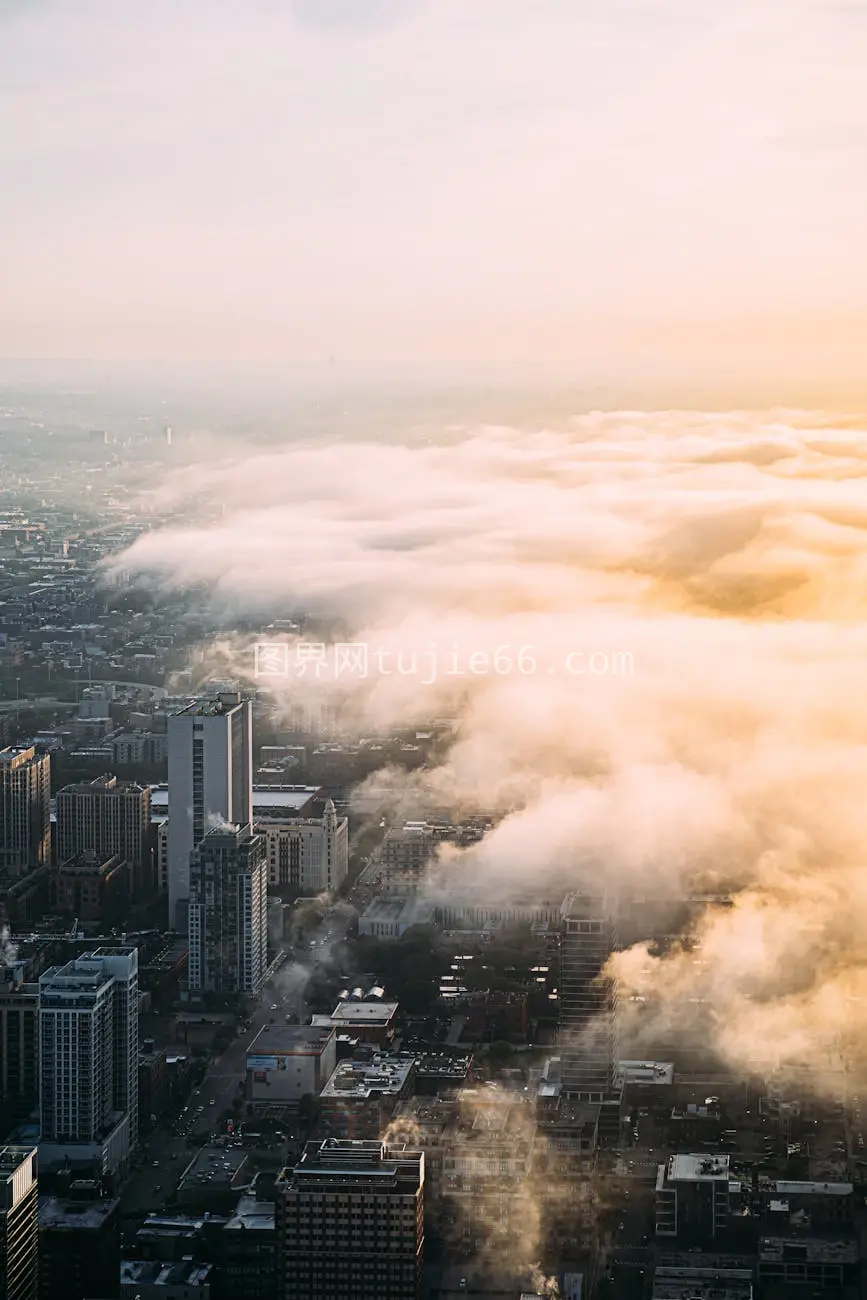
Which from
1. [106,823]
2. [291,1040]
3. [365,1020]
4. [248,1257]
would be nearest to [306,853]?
[106,823]

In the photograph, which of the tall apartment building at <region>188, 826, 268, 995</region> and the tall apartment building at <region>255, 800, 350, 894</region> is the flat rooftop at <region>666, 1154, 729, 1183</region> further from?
the tall apartment building at <region>255, 800, 350, 894</region>

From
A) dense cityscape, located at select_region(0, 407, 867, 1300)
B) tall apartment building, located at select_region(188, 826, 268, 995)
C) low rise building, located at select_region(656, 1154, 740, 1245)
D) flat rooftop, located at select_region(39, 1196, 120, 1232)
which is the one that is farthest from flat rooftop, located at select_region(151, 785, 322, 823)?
low rise building, located at select_region(656, 1154, 740, 1245)

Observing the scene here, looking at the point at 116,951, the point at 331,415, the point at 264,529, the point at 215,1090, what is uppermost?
the point at 331,415

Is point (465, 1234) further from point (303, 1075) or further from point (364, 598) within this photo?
point (364, 598)

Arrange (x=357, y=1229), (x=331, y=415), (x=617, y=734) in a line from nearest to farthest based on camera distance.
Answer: (x=357, y=1229) < (x=617, y=734) < (x=331, y=415)

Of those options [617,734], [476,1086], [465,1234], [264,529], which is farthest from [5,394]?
[465,1234]

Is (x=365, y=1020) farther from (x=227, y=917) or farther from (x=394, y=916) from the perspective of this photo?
(x=394, y=916)
